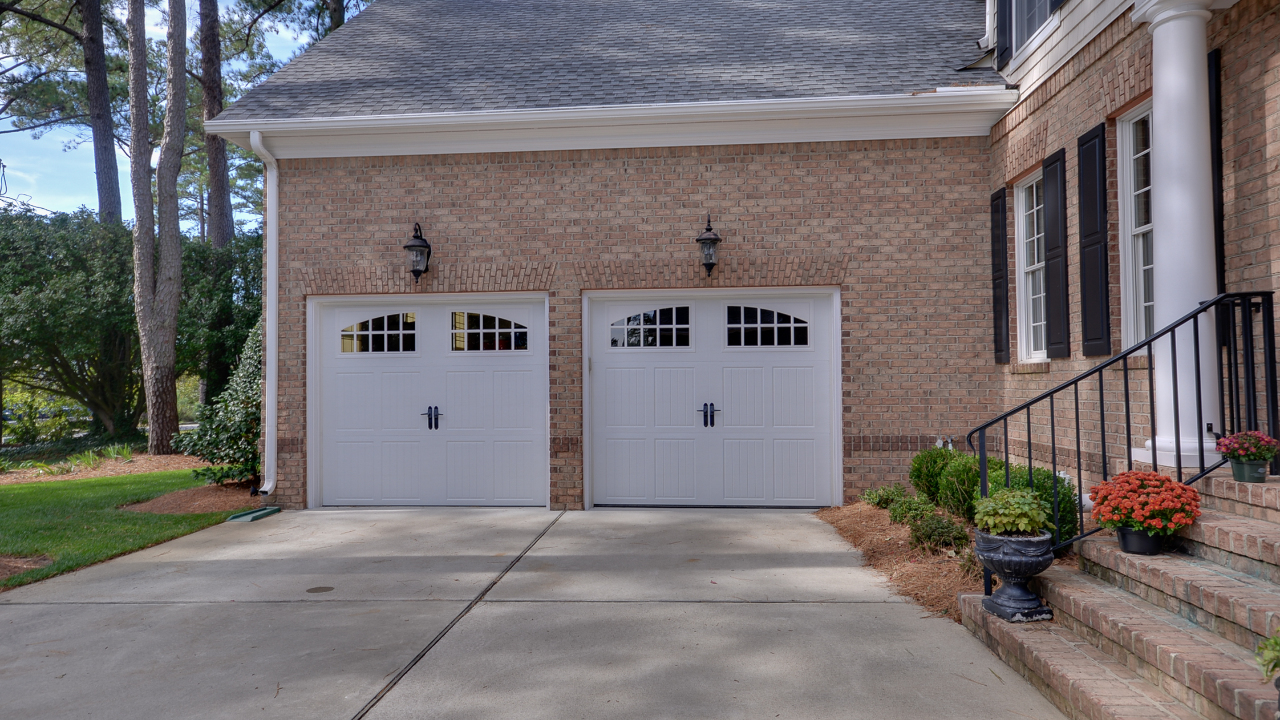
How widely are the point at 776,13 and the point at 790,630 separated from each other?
8.40 meters

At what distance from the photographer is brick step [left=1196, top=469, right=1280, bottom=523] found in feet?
11.5

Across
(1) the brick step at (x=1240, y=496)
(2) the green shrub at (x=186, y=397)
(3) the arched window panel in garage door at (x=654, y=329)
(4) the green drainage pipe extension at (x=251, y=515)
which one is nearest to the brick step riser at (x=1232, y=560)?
(1) the brick step at (x=1240, y=496)

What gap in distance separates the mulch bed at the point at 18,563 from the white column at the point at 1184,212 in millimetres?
7740

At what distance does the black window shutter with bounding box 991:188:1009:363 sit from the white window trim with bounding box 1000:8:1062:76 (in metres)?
1.17

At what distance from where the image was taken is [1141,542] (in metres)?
3.73

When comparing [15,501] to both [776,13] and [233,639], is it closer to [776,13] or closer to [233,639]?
[233,639]

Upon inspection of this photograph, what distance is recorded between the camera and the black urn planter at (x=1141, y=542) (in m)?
3.72

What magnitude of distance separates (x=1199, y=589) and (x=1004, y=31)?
6130 mm

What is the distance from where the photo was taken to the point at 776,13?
394 inches

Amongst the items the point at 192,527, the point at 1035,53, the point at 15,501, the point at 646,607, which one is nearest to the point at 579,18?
the point at 1035,53

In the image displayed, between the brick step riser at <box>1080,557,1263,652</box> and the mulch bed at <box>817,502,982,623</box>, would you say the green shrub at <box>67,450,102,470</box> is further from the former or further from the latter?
the brick step riser at <box>1080,557,1263,652</box>

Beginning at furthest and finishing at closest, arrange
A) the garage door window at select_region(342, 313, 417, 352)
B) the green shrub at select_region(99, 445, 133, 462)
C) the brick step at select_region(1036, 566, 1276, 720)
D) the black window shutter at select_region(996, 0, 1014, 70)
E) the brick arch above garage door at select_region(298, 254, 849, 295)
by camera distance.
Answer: the green shrub at select_region(99, 445, 133, 462)
the garage door window at select_region(342, 313, 417, 352)
the brick arch above garage door at select_region(298, 254, 849, 295)
the black window shutter at select_region(996, 0, 1014, 70)
the brick step at select_region(1036, 566, 1276, 720)

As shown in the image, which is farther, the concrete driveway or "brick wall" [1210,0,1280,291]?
"brick wall" [1210,0,1280,291]

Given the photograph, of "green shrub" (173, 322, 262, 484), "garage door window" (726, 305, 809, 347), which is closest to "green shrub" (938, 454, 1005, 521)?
"garage door window" (726, 305, 809, 347)
